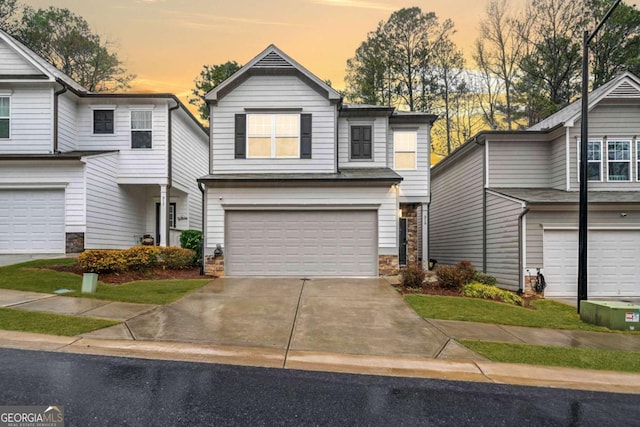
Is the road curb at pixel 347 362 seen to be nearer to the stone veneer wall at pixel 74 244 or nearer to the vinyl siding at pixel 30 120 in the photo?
the stone veneer wall at pixel 74 244

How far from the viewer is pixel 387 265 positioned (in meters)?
12.6

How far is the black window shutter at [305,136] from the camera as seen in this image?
1384 centimetres

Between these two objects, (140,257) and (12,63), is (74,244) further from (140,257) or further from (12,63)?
(12,63)

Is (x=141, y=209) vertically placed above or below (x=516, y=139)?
below

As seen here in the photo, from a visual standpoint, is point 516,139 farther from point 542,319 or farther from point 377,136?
point 542,319

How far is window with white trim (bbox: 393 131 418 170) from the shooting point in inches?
622

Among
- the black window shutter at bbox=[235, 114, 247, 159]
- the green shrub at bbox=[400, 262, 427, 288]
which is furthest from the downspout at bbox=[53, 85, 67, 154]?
the green shrub at bbox=[400, 262, 427, 288]

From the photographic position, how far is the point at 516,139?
14641 mm

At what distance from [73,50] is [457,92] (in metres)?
27.5

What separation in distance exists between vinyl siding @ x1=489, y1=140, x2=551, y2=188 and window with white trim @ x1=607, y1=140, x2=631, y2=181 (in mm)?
1903

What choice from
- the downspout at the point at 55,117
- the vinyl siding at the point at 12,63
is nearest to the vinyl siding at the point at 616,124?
the downspout at the point at 55,117

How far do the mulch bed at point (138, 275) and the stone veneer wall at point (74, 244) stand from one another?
1.39 metres

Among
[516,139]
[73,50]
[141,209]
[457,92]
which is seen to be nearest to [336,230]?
[516,139]

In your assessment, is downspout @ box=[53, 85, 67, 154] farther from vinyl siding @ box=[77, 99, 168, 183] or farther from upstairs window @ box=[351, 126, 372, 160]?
upstairs window @ box=[351, 126, 372, 160]
